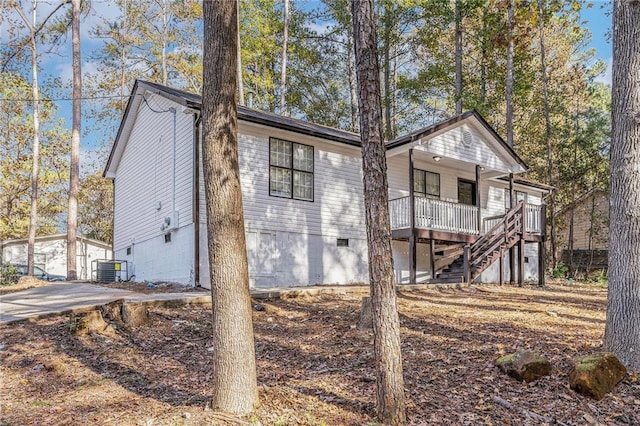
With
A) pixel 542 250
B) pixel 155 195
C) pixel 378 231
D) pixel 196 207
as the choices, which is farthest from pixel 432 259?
pixel 378 231

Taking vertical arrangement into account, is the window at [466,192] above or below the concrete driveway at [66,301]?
above

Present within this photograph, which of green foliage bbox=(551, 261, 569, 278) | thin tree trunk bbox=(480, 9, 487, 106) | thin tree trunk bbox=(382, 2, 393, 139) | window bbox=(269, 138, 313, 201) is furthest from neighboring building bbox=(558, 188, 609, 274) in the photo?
window bbox=(269, 138, 313, 201)

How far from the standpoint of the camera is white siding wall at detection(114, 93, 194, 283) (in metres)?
12.3

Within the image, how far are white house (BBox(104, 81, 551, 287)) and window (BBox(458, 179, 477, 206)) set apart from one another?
94mm

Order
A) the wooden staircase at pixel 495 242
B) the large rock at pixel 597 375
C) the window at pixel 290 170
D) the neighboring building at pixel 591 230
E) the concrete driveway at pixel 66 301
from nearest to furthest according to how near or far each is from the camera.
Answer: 1. the large rock at pixel 597 375
2. the concrete driveway at pixel 66 301
3. the window at pixel 290 170
4. the wooden staircase at pixel 495 242
5. the neighboring building at pixel 591 230

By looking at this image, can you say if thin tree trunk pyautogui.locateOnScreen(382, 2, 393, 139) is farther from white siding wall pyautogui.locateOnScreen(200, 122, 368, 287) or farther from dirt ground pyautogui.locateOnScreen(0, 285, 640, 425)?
dirt ground pyautogui.locateOnScreen(0, 285, 640, 425)

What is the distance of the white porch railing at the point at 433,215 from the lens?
46.1ft

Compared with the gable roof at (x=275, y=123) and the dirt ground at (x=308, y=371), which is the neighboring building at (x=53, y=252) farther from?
the dirt ground at (x=308, y=371)

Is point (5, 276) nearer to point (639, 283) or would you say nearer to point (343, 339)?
point (343, 339)

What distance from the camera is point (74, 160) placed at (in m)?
17.2

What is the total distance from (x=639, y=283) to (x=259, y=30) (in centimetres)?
2405

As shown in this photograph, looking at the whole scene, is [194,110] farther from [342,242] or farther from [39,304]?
[342,242]

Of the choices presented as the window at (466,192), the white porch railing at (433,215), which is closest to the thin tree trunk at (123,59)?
the white porch railing at (433,215)

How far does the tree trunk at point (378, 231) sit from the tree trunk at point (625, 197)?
294cm
